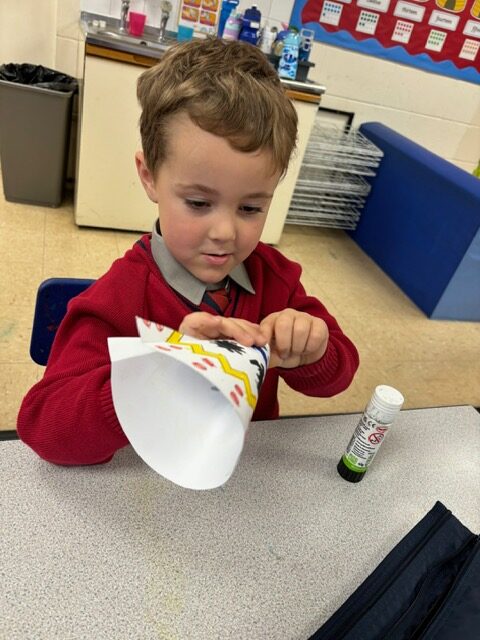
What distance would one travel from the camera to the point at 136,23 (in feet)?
8.42

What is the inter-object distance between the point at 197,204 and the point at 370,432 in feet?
1.37

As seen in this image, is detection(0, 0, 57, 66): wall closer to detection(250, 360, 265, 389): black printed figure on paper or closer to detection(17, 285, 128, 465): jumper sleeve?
detection(17, 285, 128, 465): jumper sleeve

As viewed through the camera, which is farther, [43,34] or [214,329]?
[43,34]

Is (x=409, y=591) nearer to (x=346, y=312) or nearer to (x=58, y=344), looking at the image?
(x=58, y=344)

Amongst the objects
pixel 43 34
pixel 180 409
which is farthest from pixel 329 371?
pixel 43 34

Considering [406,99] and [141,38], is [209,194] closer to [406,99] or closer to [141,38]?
[141,38]

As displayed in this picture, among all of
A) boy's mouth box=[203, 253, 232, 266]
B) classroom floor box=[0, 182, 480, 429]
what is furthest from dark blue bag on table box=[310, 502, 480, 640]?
classroom floor box=[0, 182, 480, 429]

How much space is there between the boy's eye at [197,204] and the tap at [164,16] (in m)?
2.36

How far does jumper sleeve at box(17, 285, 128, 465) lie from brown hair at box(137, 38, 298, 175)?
280 millimetres

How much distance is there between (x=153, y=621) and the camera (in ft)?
1.78

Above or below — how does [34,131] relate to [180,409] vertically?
below

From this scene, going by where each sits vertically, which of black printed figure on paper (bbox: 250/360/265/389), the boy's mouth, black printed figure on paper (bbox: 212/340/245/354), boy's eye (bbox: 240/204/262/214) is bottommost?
the boy's mouth

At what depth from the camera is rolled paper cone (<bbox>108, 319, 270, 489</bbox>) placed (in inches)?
18.7

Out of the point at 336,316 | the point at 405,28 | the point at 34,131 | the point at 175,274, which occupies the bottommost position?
the point at 336,316
